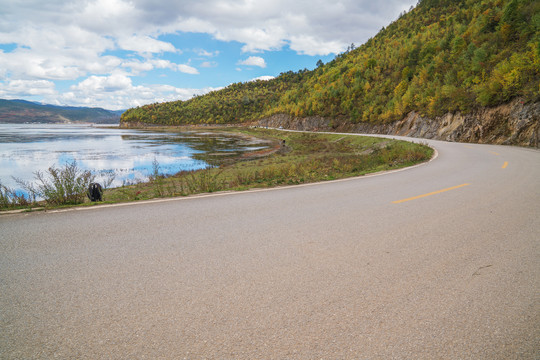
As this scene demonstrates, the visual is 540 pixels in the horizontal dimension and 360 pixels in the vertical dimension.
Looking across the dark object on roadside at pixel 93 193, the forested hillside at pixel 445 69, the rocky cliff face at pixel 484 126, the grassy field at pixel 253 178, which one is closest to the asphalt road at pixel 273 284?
the dark object on roadside at pixel 93 193

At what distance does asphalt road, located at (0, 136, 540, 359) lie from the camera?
2320 millimetres

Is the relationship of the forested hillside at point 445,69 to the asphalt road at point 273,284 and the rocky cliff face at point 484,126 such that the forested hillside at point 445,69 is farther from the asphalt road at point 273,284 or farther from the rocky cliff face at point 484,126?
the asphalt road at point 273,284

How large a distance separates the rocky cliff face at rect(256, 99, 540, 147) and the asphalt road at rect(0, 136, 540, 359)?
75.1ft

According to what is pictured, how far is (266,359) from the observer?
7.14ft

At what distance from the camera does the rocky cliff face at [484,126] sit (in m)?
22.2

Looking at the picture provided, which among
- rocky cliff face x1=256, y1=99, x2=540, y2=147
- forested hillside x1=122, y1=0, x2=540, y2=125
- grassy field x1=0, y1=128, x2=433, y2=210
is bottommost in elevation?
grassy field x1=0, y1=128, x2=433, y2=210

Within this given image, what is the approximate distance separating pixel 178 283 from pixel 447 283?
10.5 feet

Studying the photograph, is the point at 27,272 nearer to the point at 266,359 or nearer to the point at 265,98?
the point at 266,359

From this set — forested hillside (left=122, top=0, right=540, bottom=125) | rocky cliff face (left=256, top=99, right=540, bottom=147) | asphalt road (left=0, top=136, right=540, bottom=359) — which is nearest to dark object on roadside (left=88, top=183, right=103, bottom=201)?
asphalt road (left=0, top=136, right=540, bottom=359)

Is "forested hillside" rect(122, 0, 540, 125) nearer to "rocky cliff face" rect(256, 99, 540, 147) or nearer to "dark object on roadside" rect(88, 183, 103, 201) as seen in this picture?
"rocky cliff face" rect(256, 99, 540, 147)

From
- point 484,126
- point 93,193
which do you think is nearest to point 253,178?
point 93,193

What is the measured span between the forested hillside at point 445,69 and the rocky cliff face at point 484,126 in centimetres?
89

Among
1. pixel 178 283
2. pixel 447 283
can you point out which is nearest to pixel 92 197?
pixel 178 283

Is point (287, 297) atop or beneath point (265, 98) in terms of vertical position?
beneath
